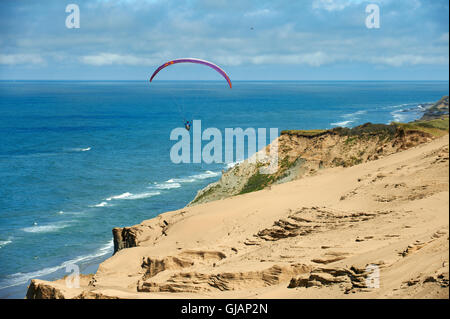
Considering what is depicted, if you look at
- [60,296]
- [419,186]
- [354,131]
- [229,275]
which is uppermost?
[354,131]

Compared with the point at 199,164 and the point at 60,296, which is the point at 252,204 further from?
the point at 199,164

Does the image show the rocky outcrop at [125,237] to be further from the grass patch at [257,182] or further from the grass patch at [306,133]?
the grass patch at [306,133]

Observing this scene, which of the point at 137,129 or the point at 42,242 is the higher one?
the point at 137,129

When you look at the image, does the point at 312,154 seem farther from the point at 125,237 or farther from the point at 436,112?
the point at 436,112

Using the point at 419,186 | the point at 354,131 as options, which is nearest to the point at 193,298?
the point at 419,186

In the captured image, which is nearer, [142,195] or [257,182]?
[257,182]

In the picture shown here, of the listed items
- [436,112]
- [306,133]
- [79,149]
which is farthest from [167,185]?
[436,112]

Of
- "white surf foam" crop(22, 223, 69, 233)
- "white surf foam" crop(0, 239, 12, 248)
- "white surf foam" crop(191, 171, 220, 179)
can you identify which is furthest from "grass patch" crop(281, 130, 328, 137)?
"white surf foam" crop(191, 171, 220, 179)

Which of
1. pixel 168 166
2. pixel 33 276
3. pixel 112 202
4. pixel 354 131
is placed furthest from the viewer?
pixel 168 166
